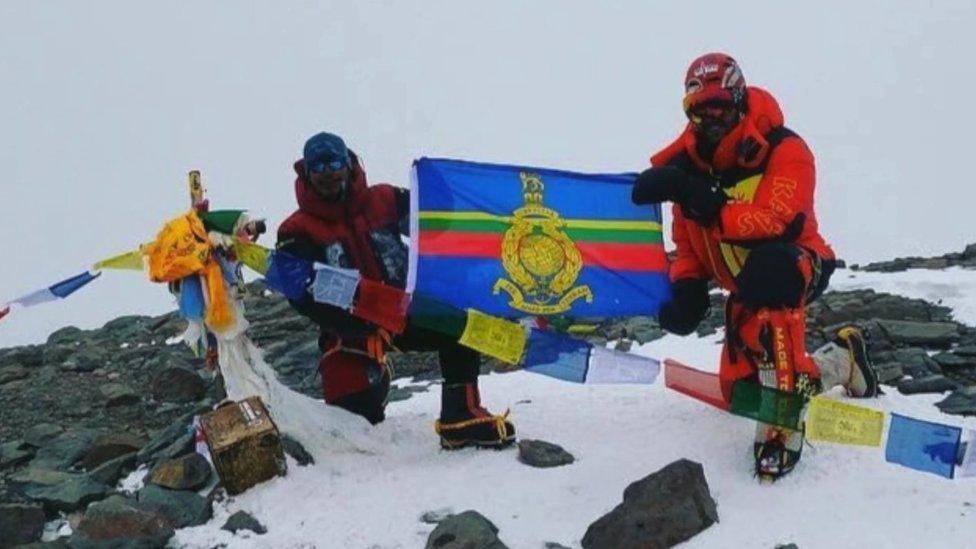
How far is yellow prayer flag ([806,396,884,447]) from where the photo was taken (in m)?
4.81

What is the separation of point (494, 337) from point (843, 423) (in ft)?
5.94

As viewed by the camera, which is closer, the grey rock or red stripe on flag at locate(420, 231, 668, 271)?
red stripe on flag at locate(420, 231, 668, 271)

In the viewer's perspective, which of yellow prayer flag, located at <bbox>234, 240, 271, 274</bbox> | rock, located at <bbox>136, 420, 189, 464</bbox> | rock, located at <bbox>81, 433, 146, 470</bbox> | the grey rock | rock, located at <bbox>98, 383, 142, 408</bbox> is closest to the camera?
yellow prayer flag, located at <bbox>234, 240, 271, 274</bbox>

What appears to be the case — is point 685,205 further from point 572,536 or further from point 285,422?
point 285,422

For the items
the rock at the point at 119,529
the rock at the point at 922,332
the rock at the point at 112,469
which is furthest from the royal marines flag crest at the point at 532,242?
the rock at the point at 922,332

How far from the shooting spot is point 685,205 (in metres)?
5.15

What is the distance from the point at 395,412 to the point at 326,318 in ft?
3.31

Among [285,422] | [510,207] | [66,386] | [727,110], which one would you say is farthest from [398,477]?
[66,386]

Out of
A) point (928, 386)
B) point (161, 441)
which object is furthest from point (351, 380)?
point (928, 386)

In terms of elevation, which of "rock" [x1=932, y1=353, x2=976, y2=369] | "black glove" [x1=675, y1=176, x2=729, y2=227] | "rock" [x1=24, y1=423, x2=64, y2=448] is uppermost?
"black glove" [x1=675, y1=176, x2=729, y2=227]

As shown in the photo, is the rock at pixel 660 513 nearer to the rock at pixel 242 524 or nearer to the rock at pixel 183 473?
the rock at pixel 242 524

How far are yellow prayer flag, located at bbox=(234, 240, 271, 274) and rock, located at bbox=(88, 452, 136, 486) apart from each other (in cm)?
134

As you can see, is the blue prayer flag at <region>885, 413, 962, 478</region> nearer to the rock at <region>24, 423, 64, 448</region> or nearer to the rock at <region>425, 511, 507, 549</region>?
the rock at <region>425, 511, 507, 549</region>

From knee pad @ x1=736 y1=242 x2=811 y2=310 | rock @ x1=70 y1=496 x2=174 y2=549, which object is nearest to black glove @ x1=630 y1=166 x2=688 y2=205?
knee pad @ x1=736 y1=242 x2=811 y2=310
